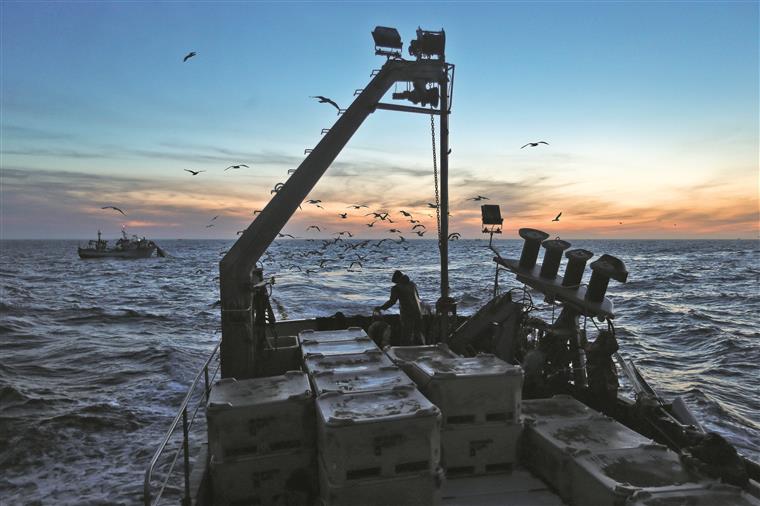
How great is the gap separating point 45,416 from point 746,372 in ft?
82.1

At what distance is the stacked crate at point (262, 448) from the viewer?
16.8 ft

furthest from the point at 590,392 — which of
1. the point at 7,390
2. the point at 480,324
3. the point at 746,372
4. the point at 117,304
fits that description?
the point at 117,304

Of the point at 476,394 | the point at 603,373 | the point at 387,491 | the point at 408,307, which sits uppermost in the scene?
the point at 408,307

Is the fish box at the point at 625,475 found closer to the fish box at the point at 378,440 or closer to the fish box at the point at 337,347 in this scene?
the fish box at the point at 378,440

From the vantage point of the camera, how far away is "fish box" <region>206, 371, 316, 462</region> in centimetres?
511

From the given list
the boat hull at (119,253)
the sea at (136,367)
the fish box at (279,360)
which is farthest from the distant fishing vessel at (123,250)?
the fish box at (279,360)

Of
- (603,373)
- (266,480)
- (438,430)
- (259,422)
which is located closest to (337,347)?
(259,422)

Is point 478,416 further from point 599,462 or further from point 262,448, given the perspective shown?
point 262,448

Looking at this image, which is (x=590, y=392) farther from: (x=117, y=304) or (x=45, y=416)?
(x=117, y=304)

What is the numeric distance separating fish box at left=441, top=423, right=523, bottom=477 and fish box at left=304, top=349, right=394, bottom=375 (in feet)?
4.15

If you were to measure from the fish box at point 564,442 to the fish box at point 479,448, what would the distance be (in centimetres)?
25

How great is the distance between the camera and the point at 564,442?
5.63 meters

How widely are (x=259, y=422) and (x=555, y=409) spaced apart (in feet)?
13.6

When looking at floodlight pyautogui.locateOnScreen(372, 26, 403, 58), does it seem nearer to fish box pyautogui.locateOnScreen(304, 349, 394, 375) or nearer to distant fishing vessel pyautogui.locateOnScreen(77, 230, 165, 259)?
fish box pyautogui.locateOnScreen(304, 349, 394, 375)
